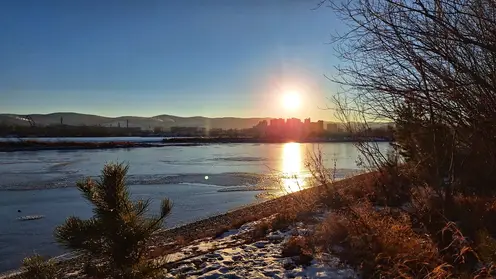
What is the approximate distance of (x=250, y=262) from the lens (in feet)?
22.9

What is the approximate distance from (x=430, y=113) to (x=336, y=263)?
8.32 ft

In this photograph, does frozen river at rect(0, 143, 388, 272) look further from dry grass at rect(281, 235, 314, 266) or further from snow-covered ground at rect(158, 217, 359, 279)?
dry grass at rect(281, 235, 314, 266)

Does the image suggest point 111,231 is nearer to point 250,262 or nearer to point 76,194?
point 250,262

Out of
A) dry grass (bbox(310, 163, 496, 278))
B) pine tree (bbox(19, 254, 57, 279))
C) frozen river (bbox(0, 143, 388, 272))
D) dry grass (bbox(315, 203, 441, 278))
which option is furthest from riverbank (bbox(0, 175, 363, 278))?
pine tree (bbox(19, 254, 57, 279))

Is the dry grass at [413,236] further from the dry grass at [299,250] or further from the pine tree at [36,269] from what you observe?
the pine tree at [36,269]

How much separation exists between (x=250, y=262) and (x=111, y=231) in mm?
3014

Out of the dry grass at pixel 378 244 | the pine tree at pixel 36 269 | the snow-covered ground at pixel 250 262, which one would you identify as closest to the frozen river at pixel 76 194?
the snow-covered ground at pixel 250 262

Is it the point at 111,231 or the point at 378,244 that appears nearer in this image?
the point at 111,231

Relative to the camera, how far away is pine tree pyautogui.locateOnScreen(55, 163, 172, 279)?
14.6 ft

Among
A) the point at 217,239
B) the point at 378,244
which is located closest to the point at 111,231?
the point at 378,244

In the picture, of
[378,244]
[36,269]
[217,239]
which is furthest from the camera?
[217,239]

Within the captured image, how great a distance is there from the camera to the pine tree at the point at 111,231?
4465 millimetres

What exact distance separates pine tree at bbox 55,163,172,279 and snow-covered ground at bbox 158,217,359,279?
170cm

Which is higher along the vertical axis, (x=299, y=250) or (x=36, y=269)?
(x=36, y=269)
